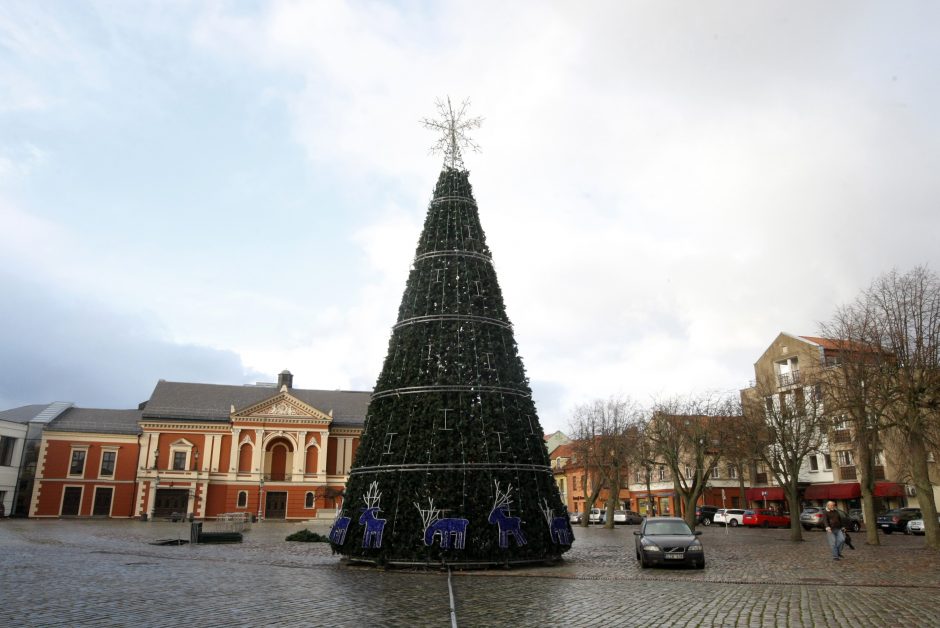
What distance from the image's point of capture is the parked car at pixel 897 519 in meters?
40.6

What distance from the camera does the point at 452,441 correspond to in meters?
18.4

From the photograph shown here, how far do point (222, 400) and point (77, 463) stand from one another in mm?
14338

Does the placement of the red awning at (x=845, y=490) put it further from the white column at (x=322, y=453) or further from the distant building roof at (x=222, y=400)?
the white column at (x=322, y=453)

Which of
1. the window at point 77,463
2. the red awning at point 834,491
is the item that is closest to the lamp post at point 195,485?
the window at point 77,463

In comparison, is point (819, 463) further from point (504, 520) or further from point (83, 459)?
point (83, 459)

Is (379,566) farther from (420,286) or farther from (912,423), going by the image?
(912,423)

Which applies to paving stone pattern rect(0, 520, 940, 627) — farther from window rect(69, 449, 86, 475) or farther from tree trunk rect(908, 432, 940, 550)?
window rect(69, 449, 86, 475)

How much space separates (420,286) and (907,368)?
18.6 meters

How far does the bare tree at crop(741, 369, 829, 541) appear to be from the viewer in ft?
108

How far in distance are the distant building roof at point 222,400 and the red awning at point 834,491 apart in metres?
41.7

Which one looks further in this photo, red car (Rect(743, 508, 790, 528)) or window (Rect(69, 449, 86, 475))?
window (Rect(69, 449, 86, 475))

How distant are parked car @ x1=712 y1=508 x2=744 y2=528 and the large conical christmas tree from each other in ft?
128

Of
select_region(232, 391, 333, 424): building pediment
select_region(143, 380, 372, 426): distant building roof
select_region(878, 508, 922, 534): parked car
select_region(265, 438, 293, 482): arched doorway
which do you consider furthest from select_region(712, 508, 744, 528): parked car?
select_region(265, 438, 293, 482): arched doorway

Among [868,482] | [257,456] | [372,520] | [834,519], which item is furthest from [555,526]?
[257,456]
